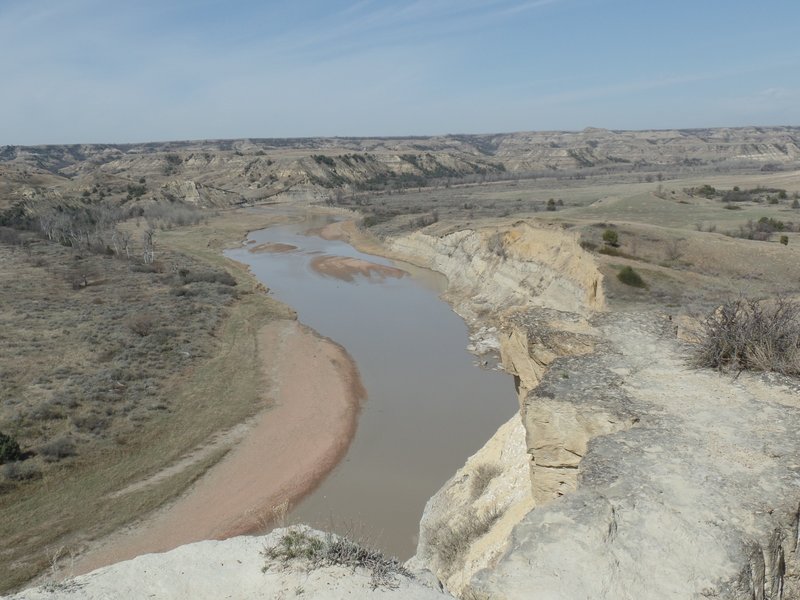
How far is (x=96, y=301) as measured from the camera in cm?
3369

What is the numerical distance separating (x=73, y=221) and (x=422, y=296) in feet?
151

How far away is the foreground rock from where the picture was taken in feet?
20.4

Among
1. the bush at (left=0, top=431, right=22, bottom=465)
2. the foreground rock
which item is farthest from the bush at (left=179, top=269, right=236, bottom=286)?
the foreground rock

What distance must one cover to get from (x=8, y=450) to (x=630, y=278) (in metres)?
23.6

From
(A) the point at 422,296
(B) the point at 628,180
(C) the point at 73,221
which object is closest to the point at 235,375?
(A) the point at 422,296

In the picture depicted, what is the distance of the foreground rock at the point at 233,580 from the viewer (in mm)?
6230

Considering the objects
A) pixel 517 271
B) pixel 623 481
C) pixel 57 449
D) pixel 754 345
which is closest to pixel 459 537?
pixel 623 481

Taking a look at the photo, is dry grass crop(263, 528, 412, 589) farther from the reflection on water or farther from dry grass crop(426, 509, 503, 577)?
dry grass crop(426, 509, 503, 577)

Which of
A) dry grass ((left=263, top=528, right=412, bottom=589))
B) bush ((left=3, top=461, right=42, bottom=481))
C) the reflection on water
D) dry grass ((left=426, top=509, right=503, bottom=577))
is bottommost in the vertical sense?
the reflection on water

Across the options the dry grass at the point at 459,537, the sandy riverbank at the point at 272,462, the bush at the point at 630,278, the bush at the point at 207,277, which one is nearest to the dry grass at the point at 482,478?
the dry grass at the point at 459,537

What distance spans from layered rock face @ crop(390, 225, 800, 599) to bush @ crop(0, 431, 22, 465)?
489 inches

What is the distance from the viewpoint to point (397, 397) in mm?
22812

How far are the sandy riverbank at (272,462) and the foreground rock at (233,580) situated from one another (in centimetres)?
588

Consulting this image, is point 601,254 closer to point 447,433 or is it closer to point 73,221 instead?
point 447,433
